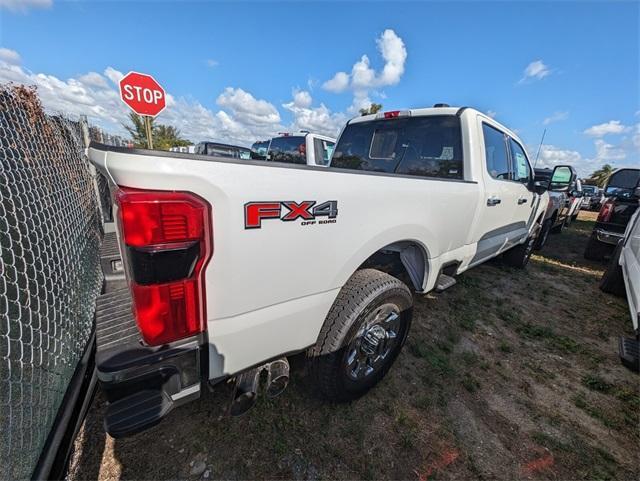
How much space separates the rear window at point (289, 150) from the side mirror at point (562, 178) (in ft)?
18.1

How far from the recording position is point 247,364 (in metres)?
1.36

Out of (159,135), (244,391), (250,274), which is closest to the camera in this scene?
(250,274)

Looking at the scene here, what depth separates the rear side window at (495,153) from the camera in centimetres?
297

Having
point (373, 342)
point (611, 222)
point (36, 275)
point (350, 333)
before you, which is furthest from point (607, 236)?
point (36, 275)

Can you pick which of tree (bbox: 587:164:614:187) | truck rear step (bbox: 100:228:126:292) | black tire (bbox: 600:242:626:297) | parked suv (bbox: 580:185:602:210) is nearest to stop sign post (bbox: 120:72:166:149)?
truck rear step (bbox: 100:228:126:292)

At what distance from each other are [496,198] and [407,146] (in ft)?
3.67

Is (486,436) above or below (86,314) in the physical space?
below

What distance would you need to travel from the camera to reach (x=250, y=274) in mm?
1195

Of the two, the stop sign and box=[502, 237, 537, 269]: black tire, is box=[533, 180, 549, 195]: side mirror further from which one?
the stop sign

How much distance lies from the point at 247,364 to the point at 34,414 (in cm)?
120

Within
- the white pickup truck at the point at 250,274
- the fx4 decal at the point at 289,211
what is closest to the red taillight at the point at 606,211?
the white pickup truck at the point at 250,274

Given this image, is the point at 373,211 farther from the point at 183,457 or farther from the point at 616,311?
the point at 616,311

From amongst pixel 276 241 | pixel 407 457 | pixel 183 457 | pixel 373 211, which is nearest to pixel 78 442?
pixel 183 457

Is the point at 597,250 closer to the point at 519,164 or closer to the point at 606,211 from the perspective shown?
the point at 606,211
